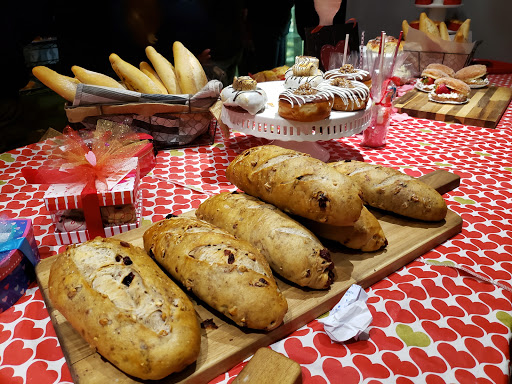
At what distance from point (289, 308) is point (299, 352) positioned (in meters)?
0.10

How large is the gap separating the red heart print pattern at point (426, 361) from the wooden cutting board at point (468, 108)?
182 cm

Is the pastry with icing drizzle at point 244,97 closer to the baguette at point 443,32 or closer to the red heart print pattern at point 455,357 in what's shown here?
the red heart print pattern at point 455,357

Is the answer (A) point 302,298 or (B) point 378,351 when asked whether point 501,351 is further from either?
(A) point 302,298

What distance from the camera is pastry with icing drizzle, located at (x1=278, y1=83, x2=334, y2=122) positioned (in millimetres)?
1474

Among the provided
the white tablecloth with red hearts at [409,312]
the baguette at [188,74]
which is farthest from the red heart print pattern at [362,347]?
the baguette at [188,74]

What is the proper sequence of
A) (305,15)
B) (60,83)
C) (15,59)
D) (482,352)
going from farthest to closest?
(305,15) → (15,59) → (60,83) → (482,352)

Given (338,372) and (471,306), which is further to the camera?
(471,306)

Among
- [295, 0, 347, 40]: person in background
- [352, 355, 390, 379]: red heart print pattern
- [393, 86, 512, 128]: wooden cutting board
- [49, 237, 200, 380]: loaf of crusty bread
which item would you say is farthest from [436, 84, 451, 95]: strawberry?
[49, 237, 200, 380]: loaf of crusty bread

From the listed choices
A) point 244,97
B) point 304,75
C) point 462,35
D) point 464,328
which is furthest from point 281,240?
point 462,35

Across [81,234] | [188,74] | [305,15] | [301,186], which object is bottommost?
[81,234]

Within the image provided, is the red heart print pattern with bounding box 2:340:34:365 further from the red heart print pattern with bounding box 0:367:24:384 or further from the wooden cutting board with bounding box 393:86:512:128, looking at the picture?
the wooden cutting board with bounding box 393:86:512:128

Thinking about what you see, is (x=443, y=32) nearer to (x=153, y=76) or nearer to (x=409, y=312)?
(x=153, y=76)

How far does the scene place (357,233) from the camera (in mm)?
1042

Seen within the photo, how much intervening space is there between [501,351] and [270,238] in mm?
550
